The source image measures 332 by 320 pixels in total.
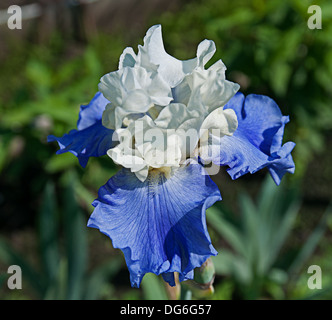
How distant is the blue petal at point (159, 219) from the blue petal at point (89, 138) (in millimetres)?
120

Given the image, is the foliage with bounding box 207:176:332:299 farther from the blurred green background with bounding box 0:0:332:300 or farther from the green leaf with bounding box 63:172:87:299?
the green leaf with bounding box 63:172:87:299

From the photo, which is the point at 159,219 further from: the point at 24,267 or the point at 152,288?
the point at 24,267

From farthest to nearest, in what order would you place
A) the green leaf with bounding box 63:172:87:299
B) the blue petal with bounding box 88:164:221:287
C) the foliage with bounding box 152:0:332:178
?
the foliage with bounding box 152:0:332:178 < the green leaf with bounding box 63:172:87:299 < the blue petal with bounding box 88:164:221:287

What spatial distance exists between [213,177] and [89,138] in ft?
5.00

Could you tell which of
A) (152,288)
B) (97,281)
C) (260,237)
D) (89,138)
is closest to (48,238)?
(97,281)

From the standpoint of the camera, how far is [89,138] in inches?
38.7

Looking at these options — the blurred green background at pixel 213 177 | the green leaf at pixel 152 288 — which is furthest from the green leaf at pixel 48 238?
the green leaf at pixel 152 288

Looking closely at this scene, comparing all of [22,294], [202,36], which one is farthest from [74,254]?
[202,36]

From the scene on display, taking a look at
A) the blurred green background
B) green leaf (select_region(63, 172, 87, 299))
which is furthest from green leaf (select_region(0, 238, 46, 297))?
green leaf (select_region(63, 172, 87, 299))

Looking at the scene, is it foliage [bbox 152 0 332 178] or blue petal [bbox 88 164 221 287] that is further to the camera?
foliage [bbox 152 0 332 178]

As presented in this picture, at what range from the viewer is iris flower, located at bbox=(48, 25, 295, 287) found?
0.79 m

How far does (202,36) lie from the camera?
2971 mm

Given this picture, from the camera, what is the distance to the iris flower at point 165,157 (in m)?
0.79

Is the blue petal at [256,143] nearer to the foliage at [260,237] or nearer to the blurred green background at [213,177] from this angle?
the blurred green background at [213,177]
